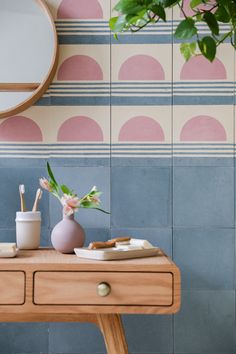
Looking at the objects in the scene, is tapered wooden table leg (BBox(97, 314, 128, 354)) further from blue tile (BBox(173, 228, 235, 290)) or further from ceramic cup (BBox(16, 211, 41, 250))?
blue tile (BBox(173, 228, 235, 290))

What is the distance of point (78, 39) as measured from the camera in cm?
232

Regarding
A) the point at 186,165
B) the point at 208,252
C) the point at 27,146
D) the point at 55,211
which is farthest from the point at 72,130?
the point at 208,252

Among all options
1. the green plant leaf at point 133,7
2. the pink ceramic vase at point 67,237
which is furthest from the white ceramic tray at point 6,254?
the green plant leaf at point 133,7

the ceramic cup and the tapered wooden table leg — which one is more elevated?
the ceramic cup

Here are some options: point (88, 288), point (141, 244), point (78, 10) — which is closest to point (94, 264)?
point (88, 288)

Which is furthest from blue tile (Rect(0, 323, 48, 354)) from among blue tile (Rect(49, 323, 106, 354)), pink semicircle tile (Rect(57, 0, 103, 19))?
pink semicircle tile (Rect(57, 0, 103, 19))

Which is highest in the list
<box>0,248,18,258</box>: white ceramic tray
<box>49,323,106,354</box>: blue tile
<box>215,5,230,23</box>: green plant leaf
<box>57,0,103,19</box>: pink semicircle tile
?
<box>57,0,103,19</box>: pink semicircle tile

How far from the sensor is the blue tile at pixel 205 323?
2277 mm

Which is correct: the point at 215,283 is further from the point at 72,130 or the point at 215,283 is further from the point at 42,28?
the point at 42,28

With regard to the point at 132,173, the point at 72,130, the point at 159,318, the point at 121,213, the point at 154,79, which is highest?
the point at 154,79

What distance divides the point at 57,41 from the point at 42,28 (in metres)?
0.10

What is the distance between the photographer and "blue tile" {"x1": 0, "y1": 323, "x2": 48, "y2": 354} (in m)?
2.27

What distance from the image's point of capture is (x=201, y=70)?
2312mm

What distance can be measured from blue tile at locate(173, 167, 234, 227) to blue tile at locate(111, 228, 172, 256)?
7 cm
